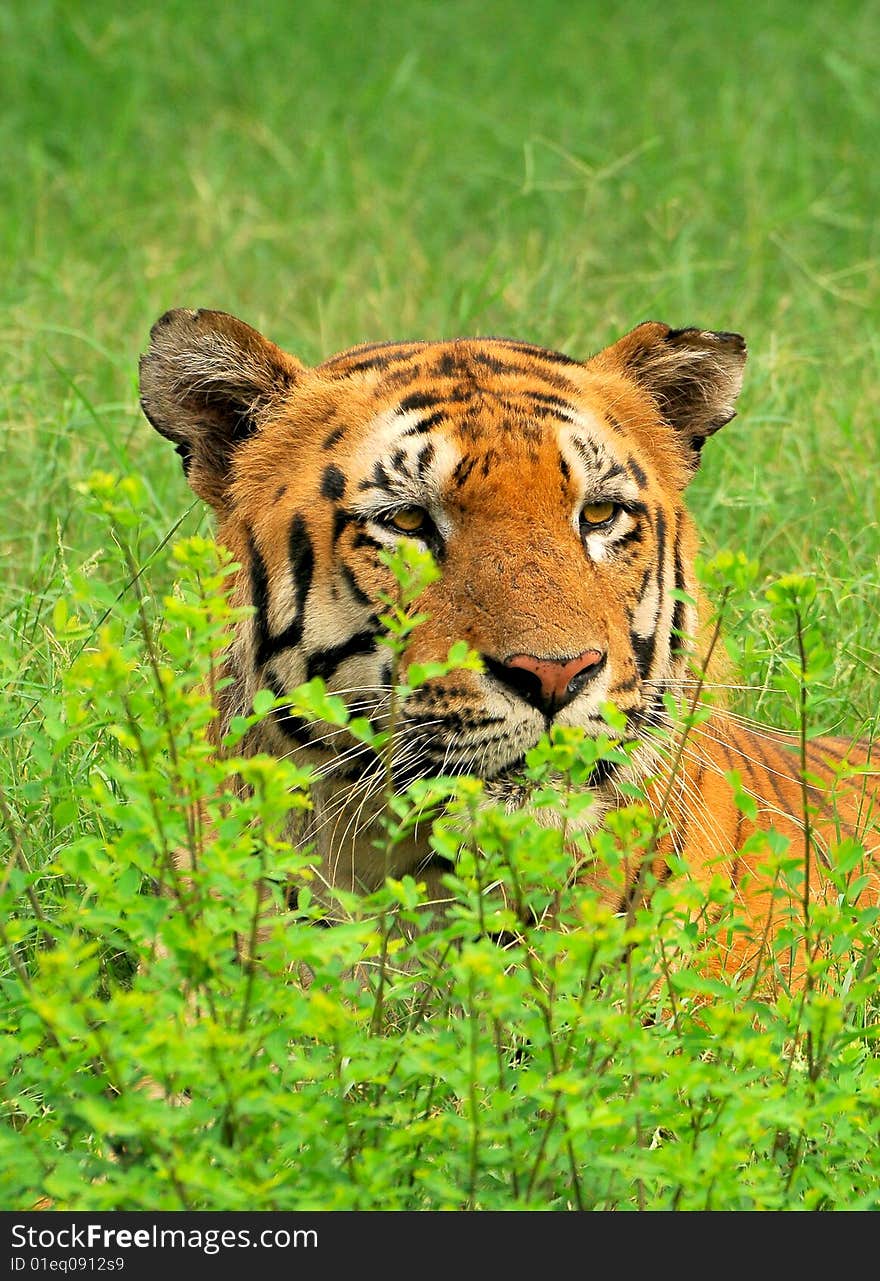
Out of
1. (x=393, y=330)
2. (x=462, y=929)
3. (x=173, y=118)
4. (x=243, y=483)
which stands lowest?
(x=462, y=929)

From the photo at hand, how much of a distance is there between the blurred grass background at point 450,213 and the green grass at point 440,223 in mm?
21

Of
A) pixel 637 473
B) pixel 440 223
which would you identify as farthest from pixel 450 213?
pixel 637 473

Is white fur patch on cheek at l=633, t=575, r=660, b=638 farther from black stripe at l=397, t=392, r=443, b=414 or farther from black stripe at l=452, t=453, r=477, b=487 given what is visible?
black stripe at l=397, t=392, r=443, b=414

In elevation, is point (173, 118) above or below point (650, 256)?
above

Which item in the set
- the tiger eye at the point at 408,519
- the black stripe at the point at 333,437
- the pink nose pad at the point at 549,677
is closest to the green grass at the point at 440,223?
the black stripe at the point at 333,437

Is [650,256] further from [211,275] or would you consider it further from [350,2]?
[350,2]

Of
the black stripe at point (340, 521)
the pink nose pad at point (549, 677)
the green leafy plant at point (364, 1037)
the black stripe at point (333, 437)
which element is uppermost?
the black stripe at point (333, 437)

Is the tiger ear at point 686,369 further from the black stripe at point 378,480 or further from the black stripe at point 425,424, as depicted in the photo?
the black stripe at point 378,480

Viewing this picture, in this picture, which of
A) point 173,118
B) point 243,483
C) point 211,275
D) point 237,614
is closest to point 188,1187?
point 237,614

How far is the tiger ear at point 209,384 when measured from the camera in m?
3.51

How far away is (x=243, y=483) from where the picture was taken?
138 inches

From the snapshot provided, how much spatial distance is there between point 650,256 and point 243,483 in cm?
425

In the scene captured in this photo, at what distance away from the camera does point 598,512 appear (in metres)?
3.30

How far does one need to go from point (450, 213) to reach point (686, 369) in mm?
4772
